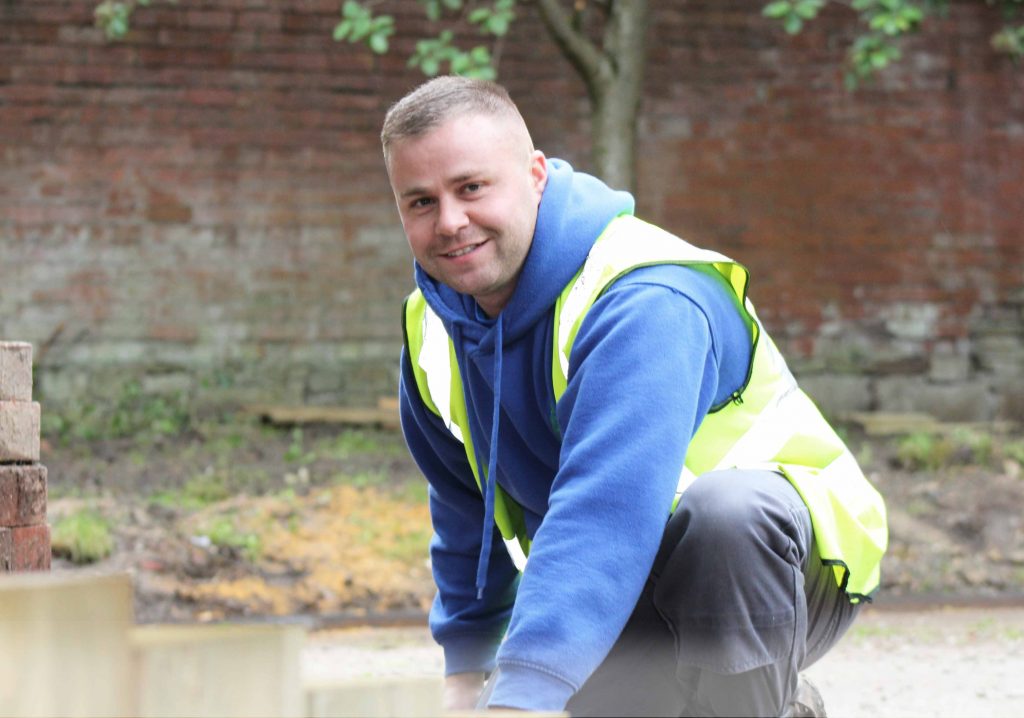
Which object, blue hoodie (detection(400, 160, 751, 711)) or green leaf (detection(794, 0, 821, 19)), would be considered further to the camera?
green leaf (detection(794, 0, 821, 19))

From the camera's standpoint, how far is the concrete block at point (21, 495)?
2697 millimetres

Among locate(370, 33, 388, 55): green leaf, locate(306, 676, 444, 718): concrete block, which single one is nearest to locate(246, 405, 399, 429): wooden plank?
locate(370, 33, 388, 55): green leaf

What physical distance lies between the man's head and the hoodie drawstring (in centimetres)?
13

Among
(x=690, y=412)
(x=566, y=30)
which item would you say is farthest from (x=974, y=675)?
Result: (x=566, y=30)

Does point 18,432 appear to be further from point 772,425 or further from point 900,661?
point 900,661

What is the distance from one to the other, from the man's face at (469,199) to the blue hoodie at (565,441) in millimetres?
64

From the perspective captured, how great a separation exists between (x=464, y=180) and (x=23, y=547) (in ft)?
3.76

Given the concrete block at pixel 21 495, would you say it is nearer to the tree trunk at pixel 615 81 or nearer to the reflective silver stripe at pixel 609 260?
the reflective silver stripe at pixel 609 260

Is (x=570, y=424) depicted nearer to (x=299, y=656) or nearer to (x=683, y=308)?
(x=683, y=308)

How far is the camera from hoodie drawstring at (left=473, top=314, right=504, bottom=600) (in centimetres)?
259

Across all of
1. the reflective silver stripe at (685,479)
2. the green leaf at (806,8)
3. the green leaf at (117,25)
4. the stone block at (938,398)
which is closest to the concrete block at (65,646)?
the reflective silver stripe at (685,479)

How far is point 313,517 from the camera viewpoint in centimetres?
644

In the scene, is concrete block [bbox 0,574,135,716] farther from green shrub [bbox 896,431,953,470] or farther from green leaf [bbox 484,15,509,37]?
green shrub [bbox 896,431,953,470]

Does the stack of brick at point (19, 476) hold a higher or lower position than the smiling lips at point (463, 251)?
lower
